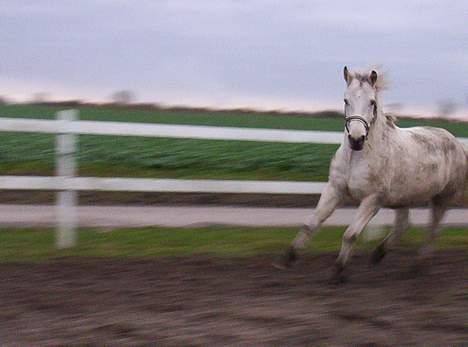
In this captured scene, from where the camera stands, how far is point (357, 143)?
746cm

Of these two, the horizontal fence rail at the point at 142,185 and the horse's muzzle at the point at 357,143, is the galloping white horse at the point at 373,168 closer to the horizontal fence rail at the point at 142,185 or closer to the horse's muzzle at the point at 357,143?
the horse's muzzle at the point at 357,143

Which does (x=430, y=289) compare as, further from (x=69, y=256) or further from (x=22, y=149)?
(x=22, y=149)

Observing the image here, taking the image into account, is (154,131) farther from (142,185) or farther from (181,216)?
(181,216)

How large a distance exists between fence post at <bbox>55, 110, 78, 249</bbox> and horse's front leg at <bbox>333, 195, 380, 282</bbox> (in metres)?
3.20

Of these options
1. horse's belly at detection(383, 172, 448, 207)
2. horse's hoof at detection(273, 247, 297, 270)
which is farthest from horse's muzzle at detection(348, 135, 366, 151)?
horse's hoof at detection(273, 247, 297, 270)

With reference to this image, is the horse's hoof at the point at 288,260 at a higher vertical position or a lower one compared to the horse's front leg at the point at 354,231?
lower

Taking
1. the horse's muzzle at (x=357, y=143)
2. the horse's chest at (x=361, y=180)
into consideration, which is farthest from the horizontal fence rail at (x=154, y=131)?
the horse's muzzle at (x=357, y=143)

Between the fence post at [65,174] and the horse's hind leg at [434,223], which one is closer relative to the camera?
the horse's hind leg at [434,223]

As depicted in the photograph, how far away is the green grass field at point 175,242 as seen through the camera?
360 inches

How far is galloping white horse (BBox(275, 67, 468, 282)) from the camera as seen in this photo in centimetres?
778

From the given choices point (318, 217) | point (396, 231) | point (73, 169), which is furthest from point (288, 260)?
point (73, 169)

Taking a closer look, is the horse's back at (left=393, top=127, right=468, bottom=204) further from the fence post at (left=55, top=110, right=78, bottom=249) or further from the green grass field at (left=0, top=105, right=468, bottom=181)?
the green grass field at (left=0, top=105, right=468, bottom=181)

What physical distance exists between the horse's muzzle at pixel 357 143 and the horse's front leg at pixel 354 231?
2.21 ft

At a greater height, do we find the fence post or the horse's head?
the horse's head
